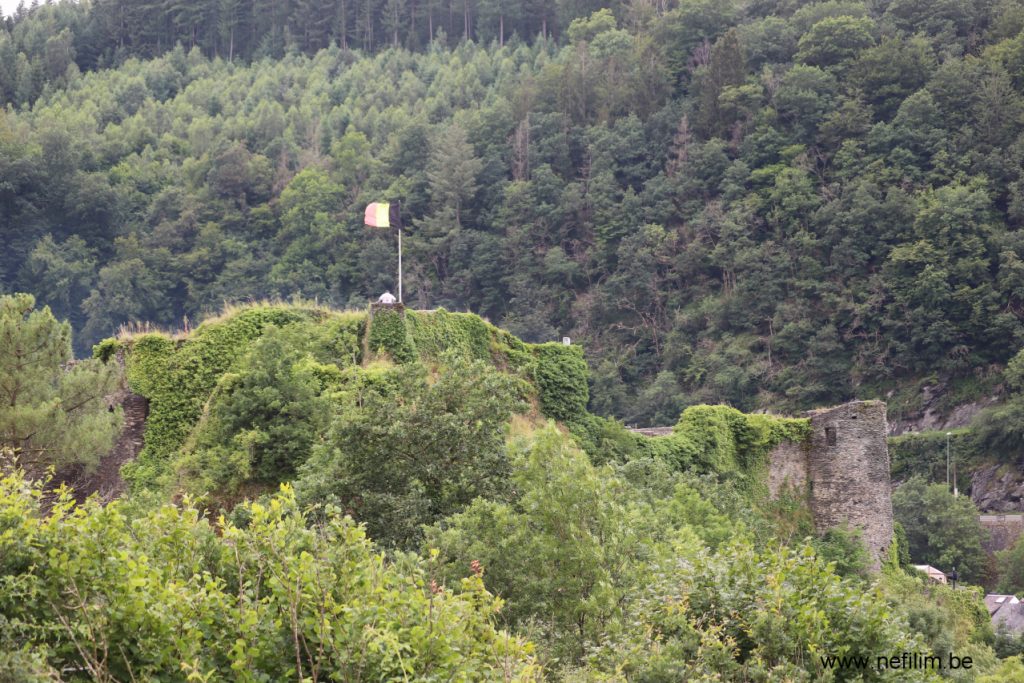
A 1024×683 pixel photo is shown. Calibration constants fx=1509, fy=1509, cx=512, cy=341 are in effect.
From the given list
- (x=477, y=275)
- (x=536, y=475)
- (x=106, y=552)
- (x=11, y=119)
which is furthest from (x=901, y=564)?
(x=11, y=119)

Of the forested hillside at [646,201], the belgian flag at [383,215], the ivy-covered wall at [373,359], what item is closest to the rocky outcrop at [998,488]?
the forested hillside at [646,201]

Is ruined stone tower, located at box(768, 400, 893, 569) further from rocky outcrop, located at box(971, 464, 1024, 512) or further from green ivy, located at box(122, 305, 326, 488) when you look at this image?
rocky outcrop, located at box(971, 464, 1024, 512)

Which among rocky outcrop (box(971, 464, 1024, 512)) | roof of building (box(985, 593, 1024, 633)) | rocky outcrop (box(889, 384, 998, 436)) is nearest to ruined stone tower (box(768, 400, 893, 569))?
roof of building (box(985, 593, 1024, 633))

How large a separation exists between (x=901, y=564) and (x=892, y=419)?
117ft

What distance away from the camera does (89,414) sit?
27391 mm

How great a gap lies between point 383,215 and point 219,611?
22732 mm

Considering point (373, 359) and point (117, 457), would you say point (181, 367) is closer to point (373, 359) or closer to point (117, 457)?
point (117, 457)

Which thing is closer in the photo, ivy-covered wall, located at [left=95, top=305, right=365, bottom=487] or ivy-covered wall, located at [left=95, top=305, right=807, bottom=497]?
ivy-covered wall, located at [left=95, top=305, right=365, bottom=487]

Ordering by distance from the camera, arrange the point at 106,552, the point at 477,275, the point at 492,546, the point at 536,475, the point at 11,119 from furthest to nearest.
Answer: the point at 11,119, the point at 477,275, the point at 536,475, the point at 492,546, the point at 106,552

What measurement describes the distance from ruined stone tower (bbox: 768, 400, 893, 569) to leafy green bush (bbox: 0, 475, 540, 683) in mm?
26110

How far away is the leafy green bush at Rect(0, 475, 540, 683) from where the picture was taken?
34.9 feet

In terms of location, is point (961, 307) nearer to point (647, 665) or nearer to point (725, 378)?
point (725, 378)

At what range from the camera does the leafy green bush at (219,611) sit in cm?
1065

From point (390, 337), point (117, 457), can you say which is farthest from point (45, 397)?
point (390, 337)
